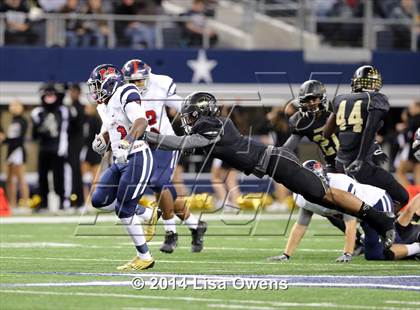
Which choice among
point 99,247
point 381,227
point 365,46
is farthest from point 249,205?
point 381,227

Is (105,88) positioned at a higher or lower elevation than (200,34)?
higher

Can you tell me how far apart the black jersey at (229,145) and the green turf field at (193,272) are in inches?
32.9

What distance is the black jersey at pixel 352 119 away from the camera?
10320 mm

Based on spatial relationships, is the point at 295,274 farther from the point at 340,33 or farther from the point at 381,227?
the point at 340,33

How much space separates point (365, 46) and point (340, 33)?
1.86 feet

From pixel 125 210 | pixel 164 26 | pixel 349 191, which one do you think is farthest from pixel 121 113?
pixel 164 26

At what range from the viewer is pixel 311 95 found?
1010cm

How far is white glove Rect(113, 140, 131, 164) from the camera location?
331 inches

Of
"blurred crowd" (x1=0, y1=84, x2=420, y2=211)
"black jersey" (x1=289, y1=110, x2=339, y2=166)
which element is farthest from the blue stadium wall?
Result: "black jersey" (x1=289, y1=110, x2=339, y2=166)

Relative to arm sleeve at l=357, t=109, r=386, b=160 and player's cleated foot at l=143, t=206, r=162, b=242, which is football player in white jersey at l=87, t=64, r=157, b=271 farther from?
arm sleeve at l=357, t=109, r=386, b=160

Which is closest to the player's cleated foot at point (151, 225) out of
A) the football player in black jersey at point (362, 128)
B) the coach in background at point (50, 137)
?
the football player in black jersey at point (362, 128)

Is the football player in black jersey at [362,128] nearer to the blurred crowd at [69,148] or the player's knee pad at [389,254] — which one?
the player's knee pad at [389,254]

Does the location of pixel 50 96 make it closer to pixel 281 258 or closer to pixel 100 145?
pixel 100 145

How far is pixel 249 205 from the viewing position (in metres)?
17.0
